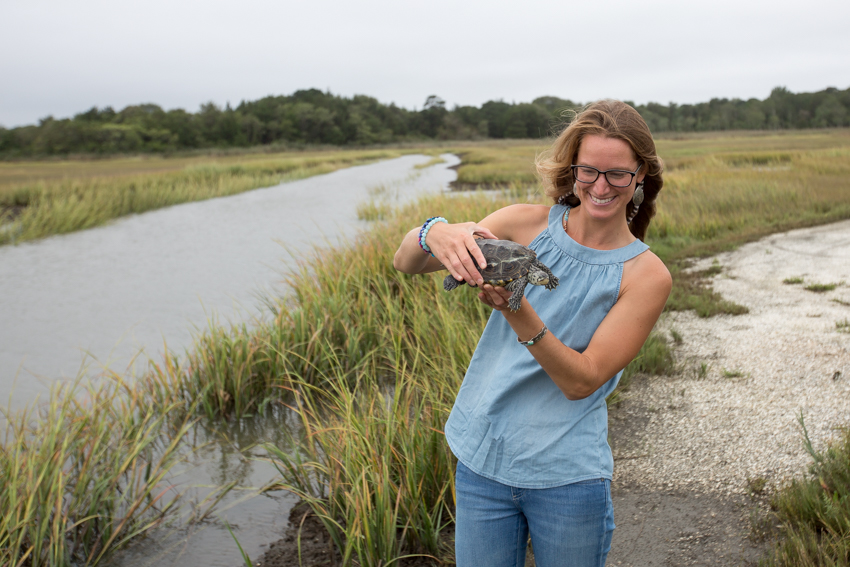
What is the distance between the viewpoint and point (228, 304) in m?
8.92

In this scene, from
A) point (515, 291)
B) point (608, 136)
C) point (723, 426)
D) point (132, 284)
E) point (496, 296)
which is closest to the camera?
point (496, 296)

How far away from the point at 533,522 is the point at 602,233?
884mm

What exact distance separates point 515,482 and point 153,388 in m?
4.32

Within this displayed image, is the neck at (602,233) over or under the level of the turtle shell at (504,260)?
over

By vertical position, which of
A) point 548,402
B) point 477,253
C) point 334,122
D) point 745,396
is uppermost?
point 334,122

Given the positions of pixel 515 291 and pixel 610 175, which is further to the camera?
pixel 610 175

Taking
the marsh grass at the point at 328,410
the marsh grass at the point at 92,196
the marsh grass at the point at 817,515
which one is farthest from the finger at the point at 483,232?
the marsh grass at the point at 92,196

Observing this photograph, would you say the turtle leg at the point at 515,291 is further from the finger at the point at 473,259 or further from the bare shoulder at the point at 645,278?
the bare shoulder at the point at 645,278

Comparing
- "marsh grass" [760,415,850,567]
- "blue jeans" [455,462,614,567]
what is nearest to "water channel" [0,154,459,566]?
"blue jeans" [455,462,614,567]

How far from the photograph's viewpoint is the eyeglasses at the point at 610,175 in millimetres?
1520

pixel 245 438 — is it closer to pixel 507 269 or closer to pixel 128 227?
pixel 507 269

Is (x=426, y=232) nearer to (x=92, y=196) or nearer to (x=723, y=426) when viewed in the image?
(x=723, y=426)

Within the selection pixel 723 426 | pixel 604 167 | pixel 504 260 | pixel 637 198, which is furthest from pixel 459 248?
pixel 723 426

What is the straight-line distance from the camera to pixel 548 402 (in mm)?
1497
